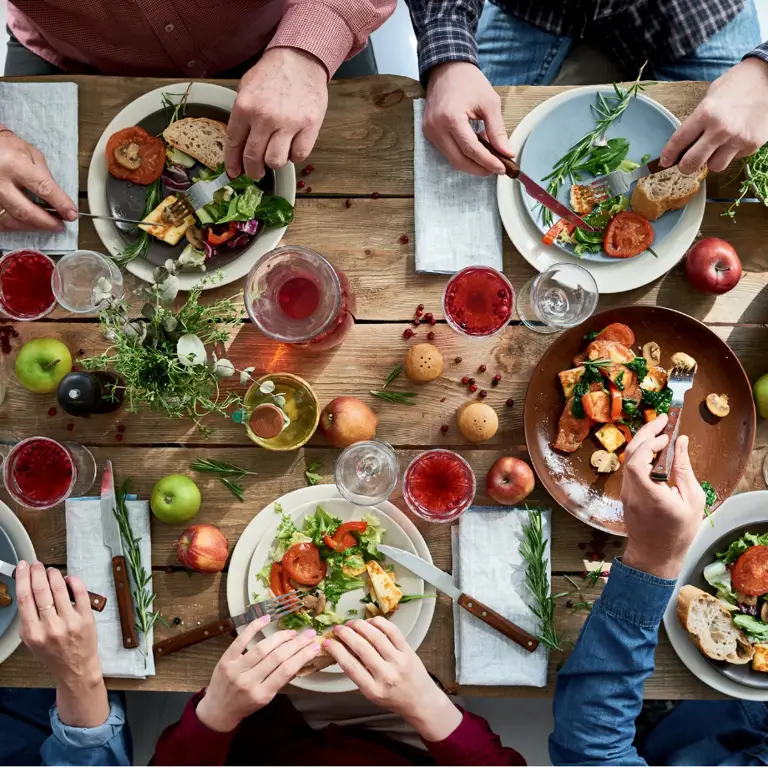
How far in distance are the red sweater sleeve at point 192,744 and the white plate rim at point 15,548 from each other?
1.40 ft

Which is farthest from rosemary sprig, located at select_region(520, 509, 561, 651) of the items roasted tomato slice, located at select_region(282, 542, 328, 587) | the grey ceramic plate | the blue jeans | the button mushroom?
the blue jeans

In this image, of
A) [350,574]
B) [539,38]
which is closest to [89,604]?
[350,574]

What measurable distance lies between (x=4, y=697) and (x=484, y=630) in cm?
134

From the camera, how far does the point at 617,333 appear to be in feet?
5.32

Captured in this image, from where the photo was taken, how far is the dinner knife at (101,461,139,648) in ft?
5.32

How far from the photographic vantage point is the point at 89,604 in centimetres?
155

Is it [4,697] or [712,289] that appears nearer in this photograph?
[712,289]

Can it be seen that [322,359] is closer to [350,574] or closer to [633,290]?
[350,574]

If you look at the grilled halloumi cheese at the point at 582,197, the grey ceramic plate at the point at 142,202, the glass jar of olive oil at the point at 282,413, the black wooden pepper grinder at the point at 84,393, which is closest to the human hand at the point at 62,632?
the black wooden pepper grinder at the point at 84,393

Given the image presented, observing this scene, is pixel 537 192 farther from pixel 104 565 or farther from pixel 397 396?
pixel 104 565

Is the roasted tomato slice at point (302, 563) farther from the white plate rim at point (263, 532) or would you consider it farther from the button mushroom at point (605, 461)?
the button mushroom at point (605, 461)

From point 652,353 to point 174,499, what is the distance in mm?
1170

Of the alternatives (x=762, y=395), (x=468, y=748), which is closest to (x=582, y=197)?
(x=762, y=395)

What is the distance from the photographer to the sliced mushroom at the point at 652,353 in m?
1.64
